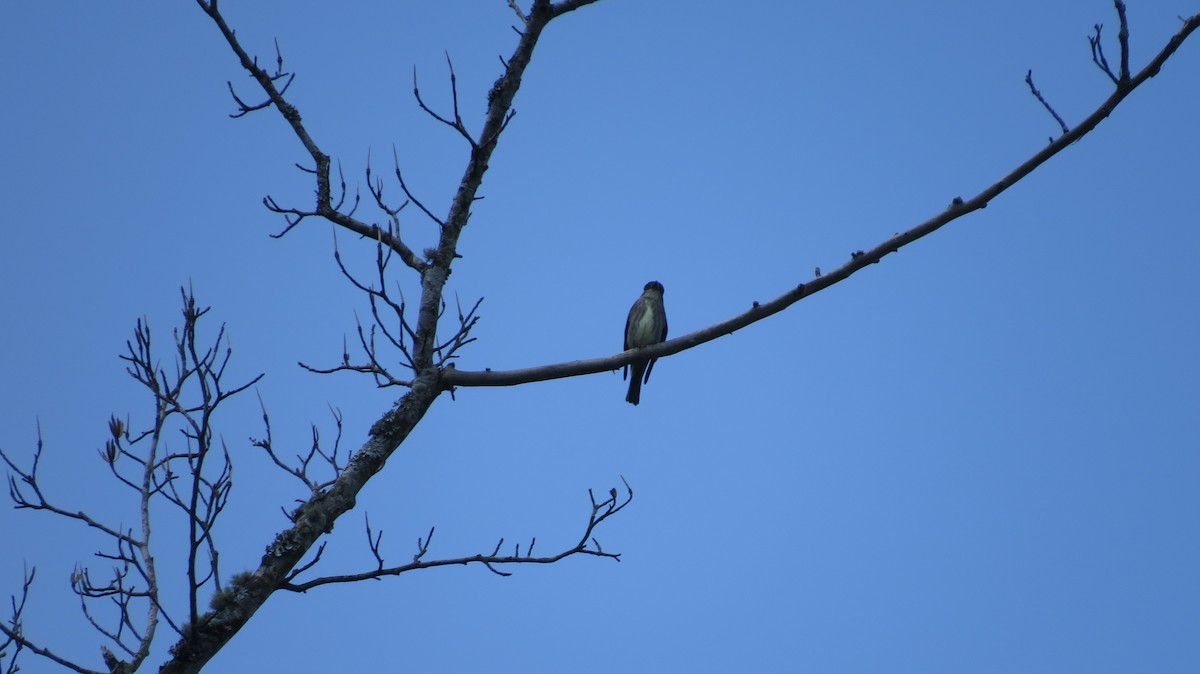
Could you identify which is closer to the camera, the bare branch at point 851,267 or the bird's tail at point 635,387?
the bare branch at point 851,267

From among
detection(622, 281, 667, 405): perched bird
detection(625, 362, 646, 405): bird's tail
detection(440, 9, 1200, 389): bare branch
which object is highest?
detection(622, 281, 667, 405): perched bird

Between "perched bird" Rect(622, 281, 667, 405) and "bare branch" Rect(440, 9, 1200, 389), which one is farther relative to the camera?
"perched bird" Rect(622, 281, 667, 405)

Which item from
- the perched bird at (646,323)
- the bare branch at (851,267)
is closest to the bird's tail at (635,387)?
the perched bird at (646,323)

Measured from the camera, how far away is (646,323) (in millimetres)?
9734

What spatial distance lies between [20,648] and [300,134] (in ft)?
7.85

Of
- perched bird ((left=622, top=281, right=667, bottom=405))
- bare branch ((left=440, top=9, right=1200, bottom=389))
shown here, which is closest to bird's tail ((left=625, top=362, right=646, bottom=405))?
perched bird ((left=622, top=281, right=667, bottom=405))

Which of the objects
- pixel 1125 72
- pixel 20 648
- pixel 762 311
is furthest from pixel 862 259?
pixel 20 648

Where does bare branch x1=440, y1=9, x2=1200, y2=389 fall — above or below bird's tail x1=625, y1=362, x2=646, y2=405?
below

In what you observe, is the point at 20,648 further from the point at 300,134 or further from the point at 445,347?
the point at 300,134

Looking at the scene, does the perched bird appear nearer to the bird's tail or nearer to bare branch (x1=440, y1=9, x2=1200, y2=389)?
the bird's tail

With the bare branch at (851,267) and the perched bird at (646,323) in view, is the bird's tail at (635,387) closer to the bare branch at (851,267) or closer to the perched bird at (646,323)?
the perched bird at (646,323)

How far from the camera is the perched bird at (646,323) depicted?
9578 millimetres

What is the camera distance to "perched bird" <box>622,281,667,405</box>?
9578 mm

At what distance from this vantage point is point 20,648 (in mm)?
3848
